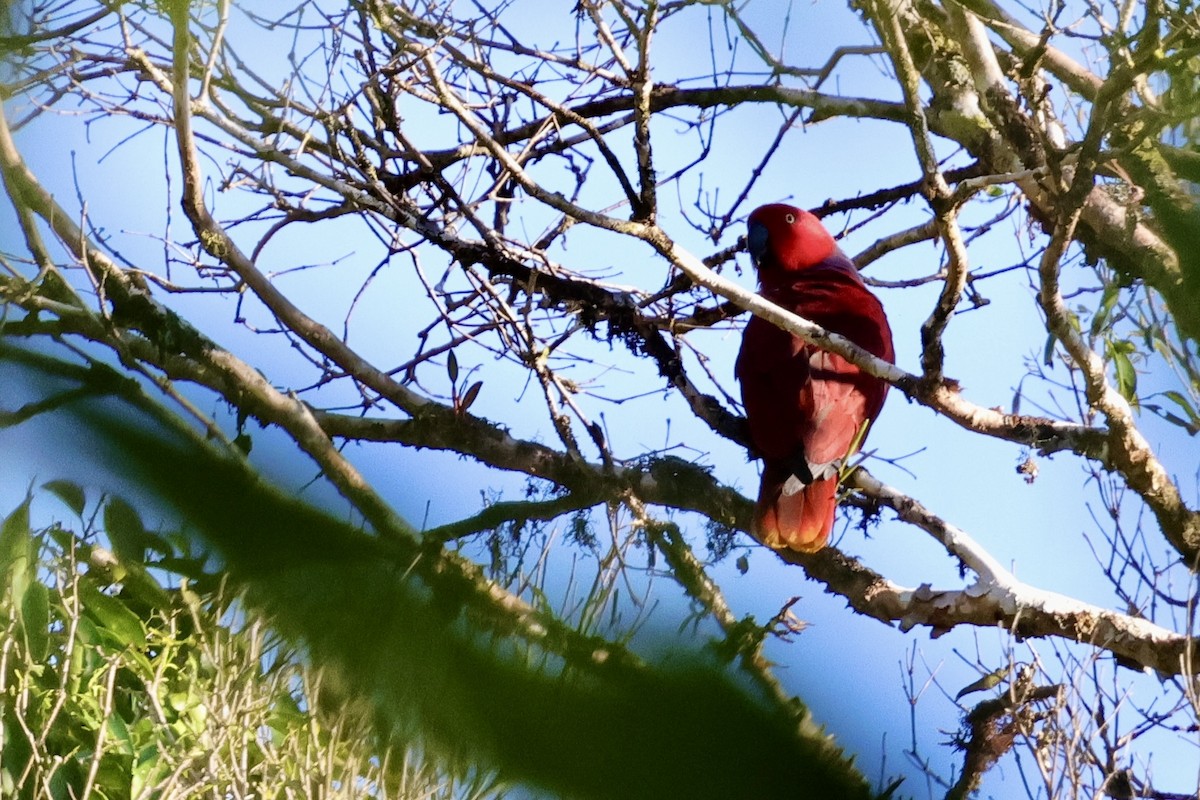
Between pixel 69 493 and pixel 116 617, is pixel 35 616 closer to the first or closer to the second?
pixel 116 617

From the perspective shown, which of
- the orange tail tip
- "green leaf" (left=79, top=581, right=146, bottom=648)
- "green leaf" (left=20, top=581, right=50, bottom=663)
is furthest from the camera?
the orange tail tip

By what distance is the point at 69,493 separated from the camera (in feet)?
2.24

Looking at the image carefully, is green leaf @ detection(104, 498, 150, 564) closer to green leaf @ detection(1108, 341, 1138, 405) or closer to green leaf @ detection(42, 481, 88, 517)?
green leaf @ detection(42, 481, 88, 517)

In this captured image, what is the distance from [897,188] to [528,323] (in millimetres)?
1063

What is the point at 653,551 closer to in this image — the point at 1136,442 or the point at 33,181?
the point at 33,181

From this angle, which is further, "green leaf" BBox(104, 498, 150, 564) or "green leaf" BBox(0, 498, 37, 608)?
"green leaf" BBox(0, 498, 37, 608)

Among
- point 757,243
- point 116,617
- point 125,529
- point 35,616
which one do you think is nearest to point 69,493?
point 125,529

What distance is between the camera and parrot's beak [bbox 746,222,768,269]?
2.71 metres

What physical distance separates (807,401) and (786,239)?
755 mm

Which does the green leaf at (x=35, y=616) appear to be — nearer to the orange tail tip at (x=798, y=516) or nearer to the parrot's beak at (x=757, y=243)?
the orange tail tip at (x=798, y=516)

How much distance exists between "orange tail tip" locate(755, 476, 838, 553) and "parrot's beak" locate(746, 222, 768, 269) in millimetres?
843

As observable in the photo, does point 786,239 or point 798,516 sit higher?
point 786,239

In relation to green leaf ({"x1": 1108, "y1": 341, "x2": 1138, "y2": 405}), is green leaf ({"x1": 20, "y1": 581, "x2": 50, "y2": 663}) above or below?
below

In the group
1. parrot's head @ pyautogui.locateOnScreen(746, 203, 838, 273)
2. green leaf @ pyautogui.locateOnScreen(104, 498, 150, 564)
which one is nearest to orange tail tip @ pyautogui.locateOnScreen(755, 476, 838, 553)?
parrot's head @ pyautogui.locateOnScreen(746, 203, 838, 273)
